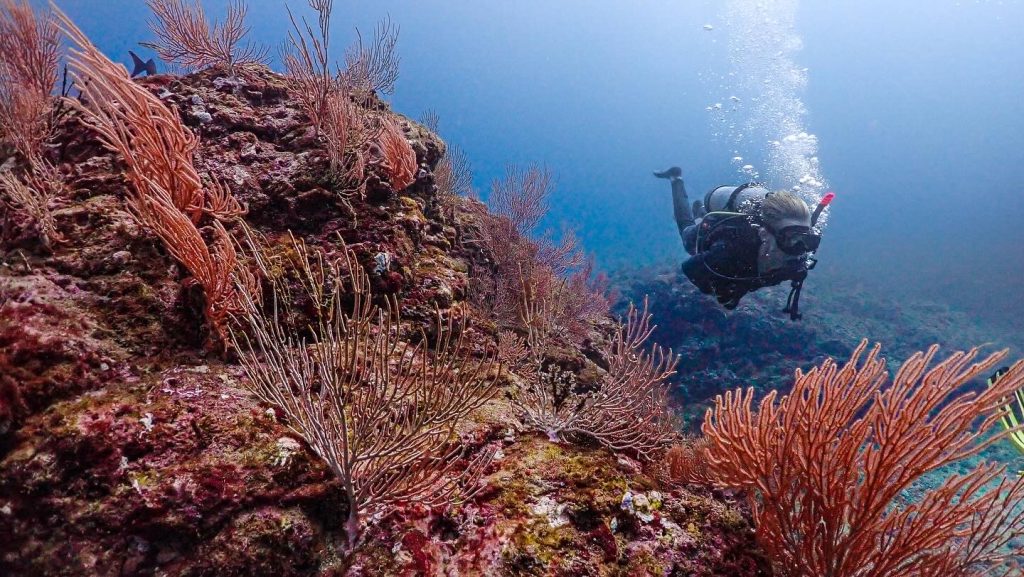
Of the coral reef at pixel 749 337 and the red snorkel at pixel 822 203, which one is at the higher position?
the coral reef at pixel 749 337

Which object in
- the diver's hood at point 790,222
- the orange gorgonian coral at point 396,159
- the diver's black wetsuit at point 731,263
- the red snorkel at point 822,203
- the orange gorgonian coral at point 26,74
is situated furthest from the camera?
the diver's black wetsuit at point 731,263

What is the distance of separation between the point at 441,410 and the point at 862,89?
117m

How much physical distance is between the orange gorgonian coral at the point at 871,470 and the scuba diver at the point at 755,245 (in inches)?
180

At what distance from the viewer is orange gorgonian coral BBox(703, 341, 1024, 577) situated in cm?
189

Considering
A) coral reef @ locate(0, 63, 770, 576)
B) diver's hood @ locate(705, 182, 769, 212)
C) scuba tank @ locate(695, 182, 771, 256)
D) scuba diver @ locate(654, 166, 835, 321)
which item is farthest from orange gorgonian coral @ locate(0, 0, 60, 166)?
diver's hood @ locate(705, 182, 769, 212)

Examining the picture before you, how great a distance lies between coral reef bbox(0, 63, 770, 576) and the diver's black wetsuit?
491 cm

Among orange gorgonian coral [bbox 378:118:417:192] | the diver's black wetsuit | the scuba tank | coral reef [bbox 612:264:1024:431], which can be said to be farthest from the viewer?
coral reef [bbox 612:264:1024:431]

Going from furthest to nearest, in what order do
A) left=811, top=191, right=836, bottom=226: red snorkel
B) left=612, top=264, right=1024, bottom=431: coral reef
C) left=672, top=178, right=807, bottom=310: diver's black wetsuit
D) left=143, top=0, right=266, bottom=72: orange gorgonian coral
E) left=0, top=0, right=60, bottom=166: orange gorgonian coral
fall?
left=612, top=264, right=1024, bottom=431: coral reef < left=672, top=178, right=807, bottom=310: diver's black wetsuit < left=811, top=191, right=836, bottom=226: red snorkel < left=143, top=0, right=266, bottom=72: orange gorgonian coral < left=0, top=0, right=60, bottom=166: orange gorgonian coral

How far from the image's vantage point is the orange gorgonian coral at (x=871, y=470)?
6.19 feet

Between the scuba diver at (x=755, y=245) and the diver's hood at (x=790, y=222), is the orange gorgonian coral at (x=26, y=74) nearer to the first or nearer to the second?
the scuba diver at (x=755, y=245)

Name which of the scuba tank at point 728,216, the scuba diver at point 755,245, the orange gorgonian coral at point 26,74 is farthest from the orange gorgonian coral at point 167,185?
the scuba tank at point 728,216

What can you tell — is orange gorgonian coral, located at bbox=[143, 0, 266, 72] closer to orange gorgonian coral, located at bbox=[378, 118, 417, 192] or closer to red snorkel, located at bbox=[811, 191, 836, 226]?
orange gorgonian coral, located at bbox=[378, 118, 417, 192]

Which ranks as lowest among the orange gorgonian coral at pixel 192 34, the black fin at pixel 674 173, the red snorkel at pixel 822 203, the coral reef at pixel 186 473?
the coral reef at pixel 186 473

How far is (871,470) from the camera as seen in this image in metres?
2.00
